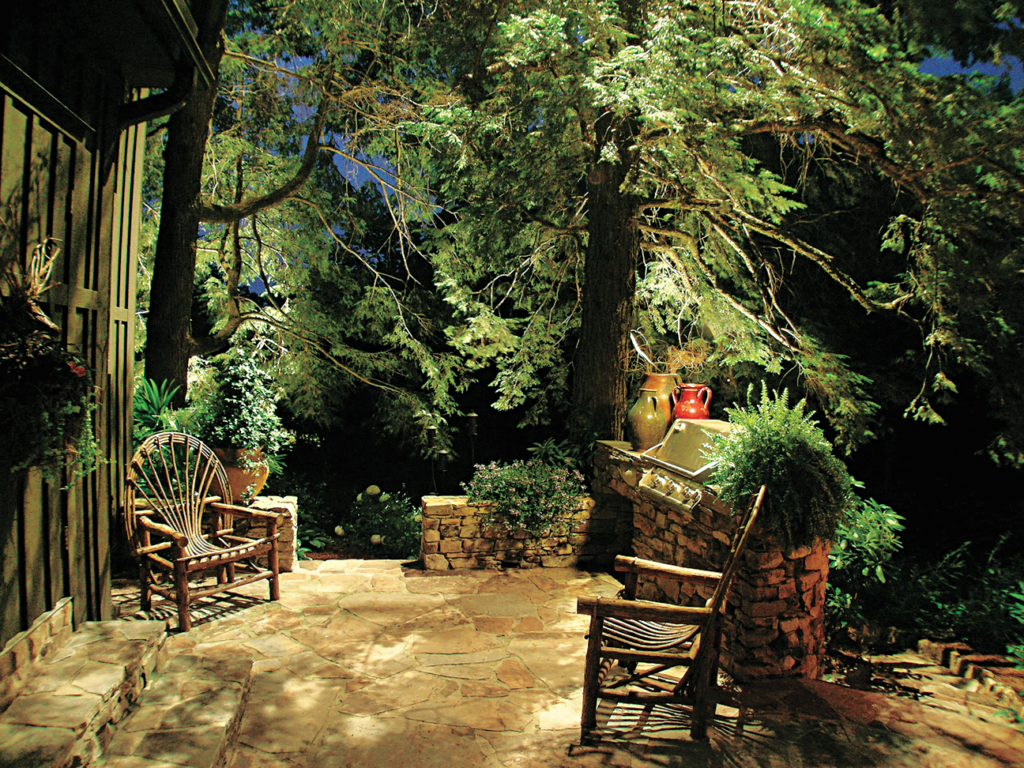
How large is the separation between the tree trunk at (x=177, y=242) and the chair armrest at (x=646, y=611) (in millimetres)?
4672

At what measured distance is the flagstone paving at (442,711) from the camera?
101 inches

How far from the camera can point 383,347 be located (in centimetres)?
1078

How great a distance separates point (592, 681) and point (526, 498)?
2590mm

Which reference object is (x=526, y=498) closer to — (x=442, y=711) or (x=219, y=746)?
(x=442, y=711)

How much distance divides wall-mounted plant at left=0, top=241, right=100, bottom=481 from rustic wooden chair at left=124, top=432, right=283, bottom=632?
1.58 m

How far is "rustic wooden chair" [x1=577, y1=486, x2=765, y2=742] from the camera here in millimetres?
2764

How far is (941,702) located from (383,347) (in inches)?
351

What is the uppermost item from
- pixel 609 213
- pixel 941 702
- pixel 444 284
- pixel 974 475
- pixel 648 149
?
pixel 648 149

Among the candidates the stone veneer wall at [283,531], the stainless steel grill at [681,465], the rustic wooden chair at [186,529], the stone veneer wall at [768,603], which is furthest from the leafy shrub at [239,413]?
the stone veneer wall at [768,603]

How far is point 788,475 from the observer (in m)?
3.33

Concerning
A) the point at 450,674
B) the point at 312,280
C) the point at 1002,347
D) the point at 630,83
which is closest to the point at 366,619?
the point at 450,674

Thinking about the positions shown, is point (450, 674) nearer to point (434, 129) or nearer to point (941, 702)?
point (941, 702)

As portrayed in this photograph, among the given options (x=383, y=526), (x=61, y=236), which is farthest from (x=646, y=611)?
(x=383, y=526)

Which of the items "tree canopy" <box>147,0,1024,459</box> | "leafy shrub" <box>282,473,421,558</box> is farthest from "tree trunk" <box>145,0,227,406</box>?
"leafy shrub" <box>282,473,421,558</box>
